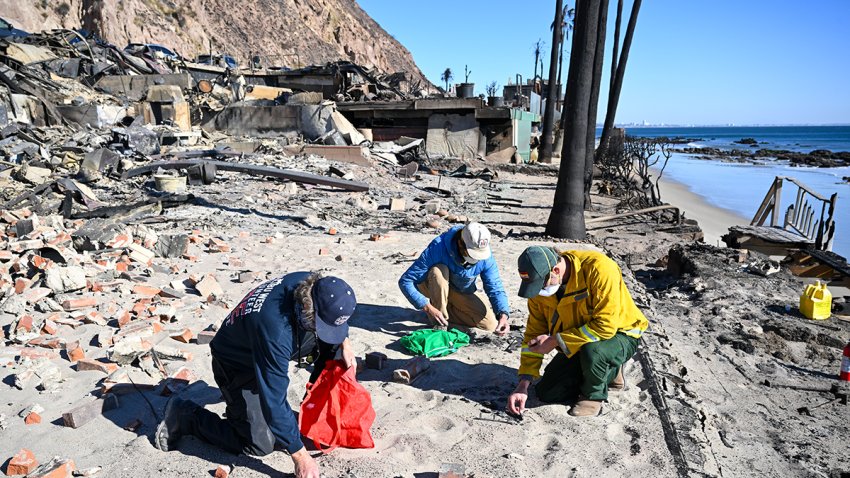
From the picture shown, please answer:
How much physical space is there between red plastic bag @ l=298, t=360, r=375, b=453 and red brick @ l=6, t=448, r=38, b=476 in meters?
1.37

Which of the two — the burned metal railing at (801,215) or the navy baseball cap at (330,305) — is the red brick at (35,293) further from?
the burned metal railing at (801,215)

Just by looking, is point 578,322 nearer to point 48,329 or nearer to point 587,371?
point 587,371

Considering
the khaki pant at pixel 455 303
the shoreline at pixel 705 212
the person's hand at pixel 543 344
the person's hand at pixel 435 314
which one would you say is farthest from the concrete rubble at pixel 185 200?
the shoreline at pixel 705 212

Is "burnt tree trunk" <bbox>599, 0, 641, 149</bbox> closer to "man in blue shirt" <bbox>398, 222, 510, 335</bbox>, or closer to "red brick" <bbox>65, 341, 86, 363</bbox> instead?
"man in blue shirt" <bbox>398, 222, 510, 335</bbox>

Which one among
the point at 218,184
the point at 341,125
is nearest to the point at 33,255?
the point at 218,184

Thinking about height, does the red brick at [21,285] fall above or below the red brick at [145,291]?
above

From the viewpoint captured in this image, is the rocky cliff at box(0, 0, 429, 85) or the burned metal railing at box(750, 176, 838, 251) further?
the rocky cliff at box(0, 0, 429, 85)

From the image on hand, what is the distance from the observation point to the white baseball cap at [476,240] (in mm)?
4477

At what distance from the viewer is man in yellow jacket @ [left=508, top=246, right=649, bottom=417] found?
11.2 ft

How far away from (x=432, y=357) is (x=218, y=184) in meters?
8.10

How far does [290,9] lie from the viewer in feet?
179

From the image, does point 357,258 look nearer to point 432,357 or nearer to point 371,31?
point 432,357

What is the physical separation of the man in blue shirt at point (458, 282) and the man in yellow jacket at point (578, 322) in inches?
37.1

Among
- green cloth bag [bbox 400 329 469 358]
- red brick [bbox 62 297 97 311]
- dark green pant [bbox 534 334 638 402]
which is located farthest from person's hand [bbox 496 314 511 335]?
red brick [bbox 62 297 97 311]
